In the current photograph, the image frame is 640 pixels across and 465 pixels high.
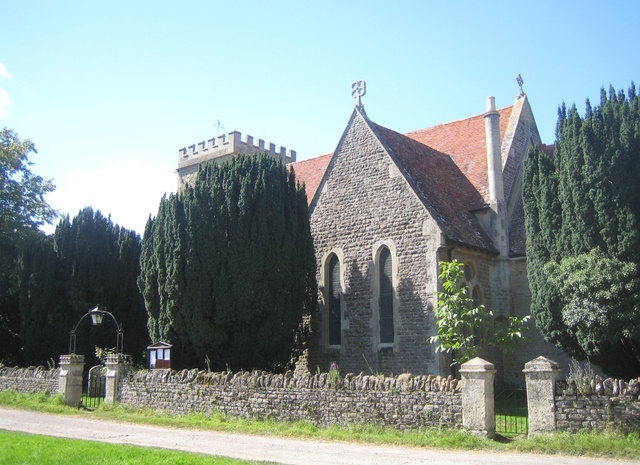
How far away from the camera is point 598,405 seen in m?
11.9

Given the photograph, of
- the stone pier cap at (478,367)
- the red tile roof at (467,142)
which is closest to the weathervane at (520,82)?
the red tile roof at (467,142)

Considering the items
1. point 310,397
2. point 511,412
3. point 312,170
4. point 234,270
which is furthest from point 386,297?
point 312,170

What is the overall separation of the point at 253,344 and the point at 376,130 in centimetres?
843

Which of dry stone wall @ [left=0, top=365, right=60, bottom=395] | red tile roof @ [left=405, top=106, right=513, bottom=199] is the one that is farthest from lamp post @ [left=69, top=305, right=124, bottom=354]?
red tile roof @ [left=405, top=106, right=513, bottom=199]

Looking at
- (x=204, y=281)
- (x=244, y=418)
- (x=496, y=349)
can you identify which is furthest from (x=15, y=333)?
(x=496, y=349)

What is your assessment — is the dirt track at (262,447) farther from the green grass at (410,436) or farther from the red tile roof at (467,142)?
the red tile roof at (467,142)

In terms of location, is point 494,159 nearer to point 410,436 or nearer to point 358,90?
point 358,90

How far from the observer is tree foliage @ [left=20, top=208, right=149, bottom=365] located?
26.5 m

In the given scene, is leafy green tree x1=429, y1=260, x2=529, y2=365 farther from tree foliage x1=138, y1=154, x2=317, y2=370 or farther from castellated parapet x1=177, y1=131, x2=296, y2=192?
castellated parapet x1=177, y1=131, x2=296, y2=192

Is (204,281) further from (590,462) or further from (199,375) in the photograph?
(590,462)

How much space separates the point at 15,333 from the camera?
98.6 feet

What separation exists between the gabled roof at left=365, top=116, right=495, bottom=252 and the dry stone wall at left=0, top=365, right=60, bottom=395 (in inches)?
519

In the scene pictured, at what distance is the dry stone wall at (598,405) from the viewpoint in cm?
1159

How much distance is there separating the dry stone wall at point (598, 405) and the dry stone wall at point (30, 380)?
15718mm
